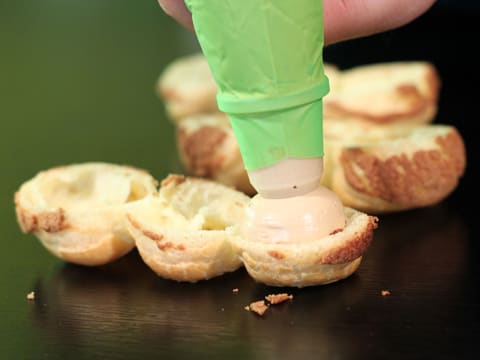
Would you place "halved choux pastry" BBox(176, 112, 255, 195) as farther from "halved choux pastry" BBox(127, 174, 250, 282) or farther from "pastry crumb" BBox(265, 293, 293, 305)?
"pastry crumb" BBox(265, 293, 293, 305)

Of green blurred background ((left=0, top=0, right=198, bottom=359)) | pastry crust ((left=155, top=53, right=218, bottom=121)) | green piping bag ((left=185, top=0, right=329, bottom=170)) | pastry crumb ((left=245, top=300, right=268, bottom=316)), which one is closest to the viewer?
green piping bag ((left=185, top=0, right=329, bottom=170))

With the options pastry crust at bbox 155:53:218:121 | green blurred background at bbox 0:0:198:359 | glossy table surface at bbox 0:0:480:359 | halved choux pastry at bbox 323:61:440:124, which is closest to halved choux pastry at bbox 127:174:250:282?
glossy table surface at bbox 0:0:480:359

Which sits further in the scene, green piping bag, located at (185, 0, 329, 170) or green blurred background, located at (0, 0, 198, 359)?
green blurred background, located at (0, 0, 198, 359)

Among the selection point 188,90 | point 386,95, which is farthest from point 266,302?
point 188,90

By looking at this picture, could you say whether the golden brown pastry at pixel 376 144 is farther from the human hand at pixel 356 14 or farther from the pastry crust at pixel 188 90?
the human hand at pixel 356 14

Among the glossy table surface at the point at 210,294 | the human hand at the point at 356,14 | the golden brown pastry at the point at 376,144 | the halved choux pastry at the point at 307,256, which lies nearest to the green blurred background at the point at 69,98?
the glossy table surface at the point at 210,294

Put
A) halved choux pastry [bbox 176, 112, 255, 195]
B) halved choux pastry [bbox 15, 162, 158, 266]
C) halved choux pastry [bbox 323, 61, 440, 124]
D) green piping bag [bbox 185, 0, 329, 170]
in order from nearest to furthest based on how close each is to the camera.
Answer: green piping bag [bbox 185, 0, 329, 170] < halved choux pastry [bbox 15, 162, 158, 266] < halved choux pastry [bbox 176, 112, 255, 195] < halved choux pastry [bbox 323, 61, 440, 124]

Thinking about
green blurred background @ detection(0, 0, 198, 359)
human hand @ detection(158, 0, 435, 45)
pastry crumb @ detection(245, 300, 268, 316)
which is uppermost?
human hand @ detection(158, 0, 435, 45)

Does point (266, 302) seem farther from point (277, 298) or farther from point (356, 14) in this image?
point (356, 14)

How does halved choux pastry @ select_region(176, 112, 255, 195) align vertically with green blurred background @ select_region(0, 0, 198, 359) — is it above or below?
above
